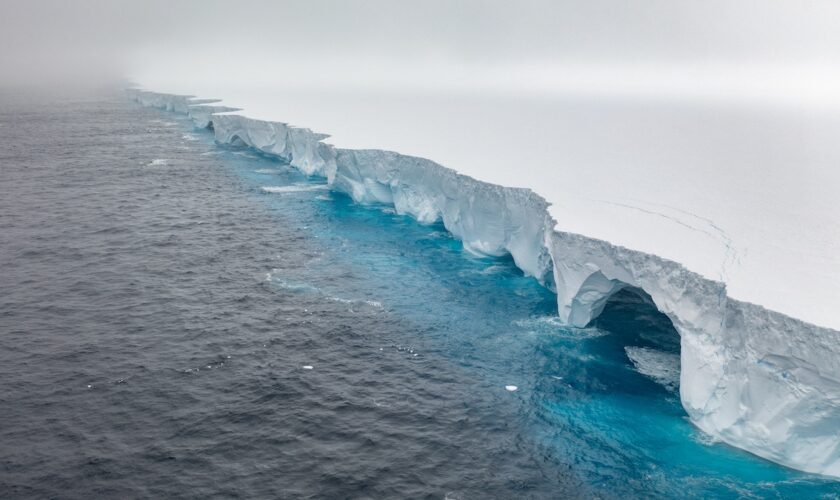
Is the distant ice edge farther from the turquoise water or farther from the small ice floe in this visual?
the small ice floe

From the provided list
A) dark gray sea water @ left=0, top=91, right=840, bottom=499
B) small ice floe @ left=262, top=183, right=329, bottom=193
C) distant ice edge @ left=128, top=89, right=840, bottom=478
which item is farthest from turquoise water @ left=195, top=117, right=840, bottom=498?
small ice floe @ left=262, top=183, right=329, bottom=193

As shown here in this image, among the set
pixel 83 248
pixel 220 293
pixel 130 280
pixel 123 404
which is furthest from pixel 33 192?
pixel 123 404

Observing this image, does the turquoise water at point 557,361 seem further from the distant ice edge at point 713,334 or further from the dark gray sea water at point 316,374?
the distant ice edge at point 713,334

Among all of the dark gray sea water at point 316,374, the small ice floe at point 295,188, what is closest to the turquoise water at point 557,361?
the dark gray sea water at point 316,374

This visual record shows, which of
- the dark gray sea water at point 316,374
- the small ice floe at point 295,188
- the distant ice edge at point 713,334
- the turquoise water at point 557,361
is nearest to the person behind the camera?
the distant ice edge at point 713,334

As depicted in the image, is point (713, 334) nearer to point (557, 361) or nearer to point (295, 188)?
point (557, 361)

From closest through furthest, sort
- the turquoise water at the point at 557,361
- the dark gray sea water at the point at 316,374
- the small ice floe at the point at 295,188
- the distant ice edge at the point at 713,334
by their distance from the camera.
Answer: the distant ice edge at the point at 713,334, the dark gray sea water at the point at 316,374, the turquoise water at the point at 557,361, the small ice floe at the point at 295,188

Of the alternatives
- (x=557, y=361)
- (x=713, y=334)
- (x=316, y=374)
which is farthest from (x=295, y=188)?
(x=713, y=334)
